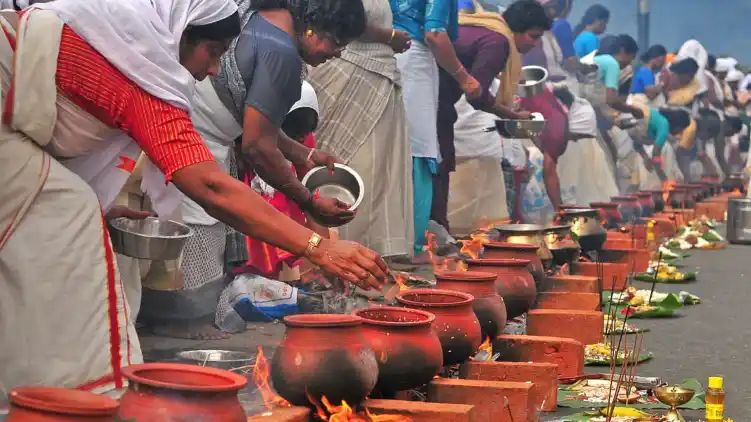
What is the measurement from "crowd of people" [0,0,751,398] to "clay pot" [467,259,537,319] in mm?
789

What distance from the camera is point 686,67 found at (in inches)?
890

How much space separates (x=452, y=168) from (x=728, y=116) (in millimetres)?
15951

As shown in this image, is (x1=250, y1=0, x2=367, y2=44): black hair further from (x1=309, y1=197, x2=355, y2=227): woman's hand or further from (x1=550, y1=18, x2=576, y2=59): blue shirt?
(x1=550, y1=18, x2=576, y2=59): blue shirt

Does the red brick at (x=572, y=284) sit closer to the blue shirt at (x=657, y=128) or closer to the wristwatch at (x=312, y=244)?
the wristwatch at (x=312, y=244)

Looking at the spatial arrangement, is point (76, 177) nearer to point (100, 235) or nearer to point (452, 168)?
point (100, 235)

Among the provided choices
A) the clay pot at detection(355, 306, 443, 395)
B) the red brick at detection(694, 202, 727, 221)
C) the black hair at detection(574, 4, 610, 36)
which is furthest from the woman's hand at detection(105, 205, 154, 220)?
the black hair at detection(574, 4, 610, 36)

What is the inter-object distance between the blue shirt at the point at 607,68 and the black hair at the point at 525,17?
5.48 m

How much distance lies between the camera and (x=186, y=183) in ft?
12.1

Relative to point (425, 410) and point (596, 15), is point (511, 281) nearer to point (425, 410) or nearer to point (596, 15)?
point (425, 410)

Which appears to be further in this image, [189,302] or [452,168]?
[452,168]

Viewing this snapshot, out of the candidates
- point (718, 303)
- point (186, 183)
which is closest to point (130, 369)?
point (186, 183)

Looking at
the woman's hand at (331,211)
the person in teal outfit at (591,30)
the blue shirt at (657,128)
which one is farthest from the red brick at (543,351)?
the blue shirt at (657,128)

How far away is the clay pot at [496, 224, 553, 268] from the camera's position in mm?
7055

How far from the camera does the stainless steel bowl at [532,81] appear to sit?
11.8 m
